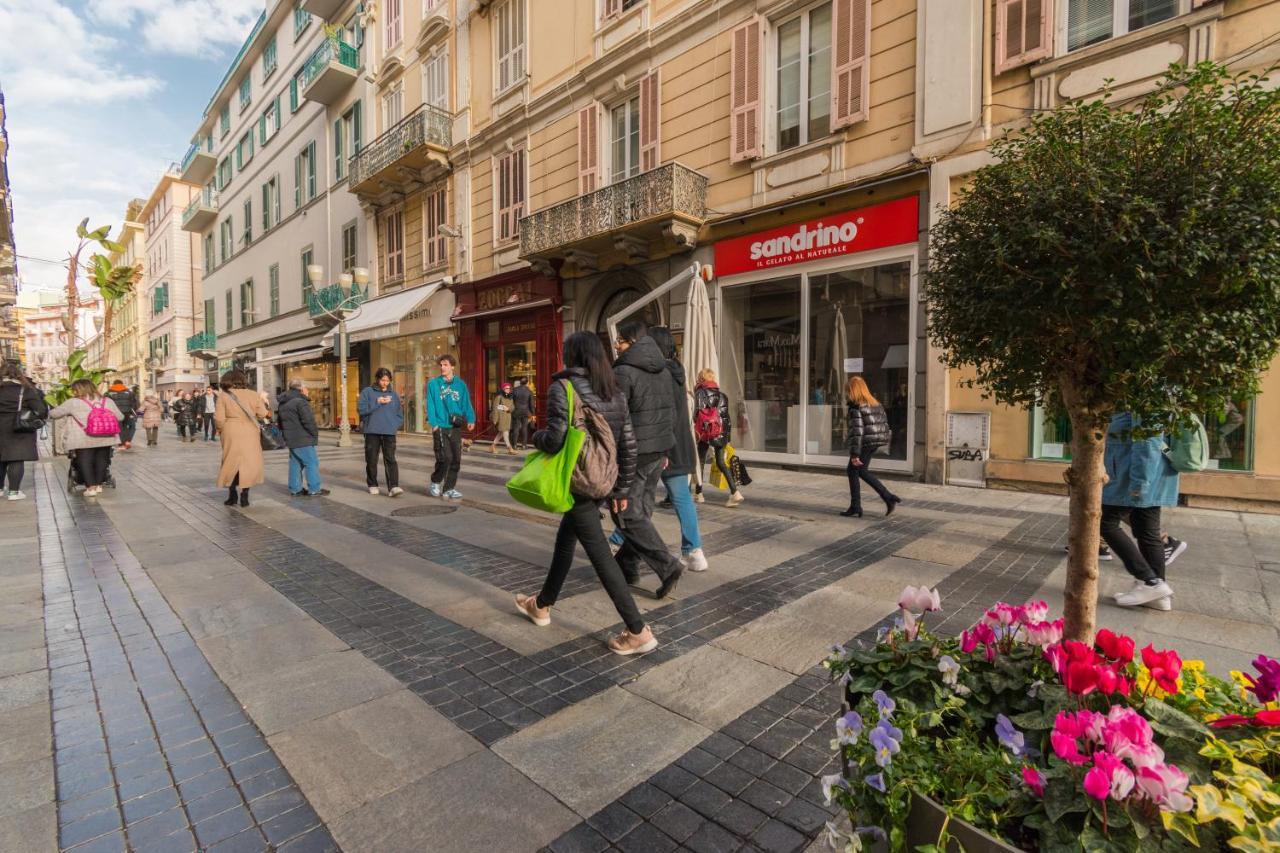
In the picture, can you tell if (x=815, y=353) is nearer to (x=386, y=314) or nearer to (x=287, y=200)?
(x=386, y=314)

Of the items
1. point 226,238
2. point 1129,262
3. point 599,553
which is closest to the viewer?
point 1129,262

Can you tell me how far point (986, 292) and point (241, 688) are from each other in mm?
3711

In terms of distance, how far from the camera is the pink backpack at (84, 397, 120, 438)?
8.80 metres

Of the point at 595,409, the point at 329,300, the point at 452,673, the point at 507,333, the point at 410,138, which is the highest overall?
the point at 410,138

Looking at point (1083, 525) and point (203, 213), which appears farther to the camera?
point (203, 213)

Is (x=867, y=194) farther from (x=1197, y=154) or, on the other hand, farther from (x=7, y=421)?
(x=7, y=421)

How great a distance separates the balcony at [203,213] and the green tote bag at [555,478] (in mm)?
42042

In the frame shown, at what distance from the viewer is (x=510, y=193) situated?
16.5 m

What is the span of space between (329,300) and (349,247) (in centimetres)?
246

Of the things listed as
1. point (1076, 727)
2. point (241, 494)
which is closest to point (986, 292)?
point (1076, 727)

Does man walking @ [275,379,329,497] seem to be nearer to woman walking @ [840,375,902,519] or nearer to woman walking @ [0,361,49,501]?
woman walking @ [0,361,49,501]

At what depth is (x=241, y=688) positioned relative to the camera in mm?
2992

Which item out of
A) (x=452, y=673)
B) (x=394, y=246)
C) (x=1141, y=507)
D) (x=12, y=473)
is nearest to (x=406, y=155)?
(x=394, y=246)

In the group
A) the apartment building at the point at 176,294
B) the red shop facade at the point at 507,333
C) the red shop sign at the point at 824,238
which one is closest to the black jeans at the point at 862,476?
the red shop sign at the point at 824,238
